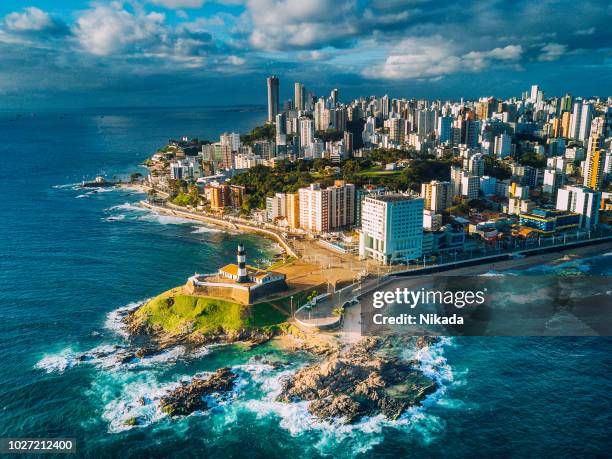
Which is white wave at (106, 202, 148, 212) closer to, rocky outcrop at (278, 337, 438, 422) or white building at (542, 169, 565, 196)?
rocky outcrop at (278, 337, 438, 422)

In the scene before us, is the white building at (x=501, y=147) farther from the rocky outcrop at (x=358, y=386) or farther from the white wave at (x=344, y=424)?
the white wave at (x=344, y=424)

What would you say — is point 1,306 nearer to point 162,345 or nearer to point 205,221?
point 162,345

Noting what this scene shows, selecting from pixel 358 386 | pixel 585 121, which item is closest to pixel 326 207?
pixel 358 386

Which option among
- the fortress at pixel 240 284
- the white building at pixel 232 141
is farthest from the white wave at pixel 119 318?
the white building at pixel 232 141

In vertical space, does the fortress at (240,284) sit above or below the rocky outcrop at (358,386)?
above

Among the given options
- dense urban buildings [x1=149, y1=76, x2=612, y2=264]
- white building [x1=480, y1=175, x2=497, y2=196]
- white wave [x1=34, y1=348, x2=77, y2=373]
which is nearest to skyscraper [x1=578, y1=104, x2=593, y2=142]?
dense urban buildings [x1=149, y1=76, x2=612, y2=264]

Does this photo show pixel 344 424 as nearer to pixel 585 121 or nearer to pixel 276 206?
pixel 276 206
